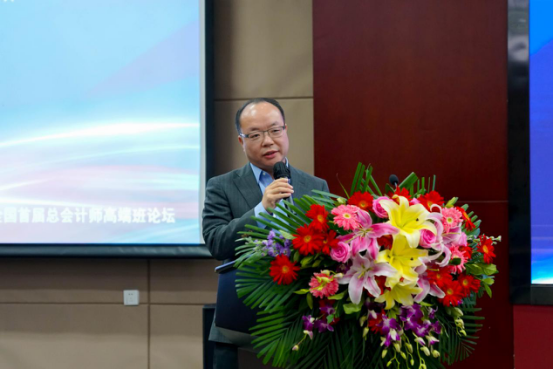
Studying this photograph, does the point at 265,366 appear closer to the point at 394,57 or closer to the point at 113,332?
the point at 394,57

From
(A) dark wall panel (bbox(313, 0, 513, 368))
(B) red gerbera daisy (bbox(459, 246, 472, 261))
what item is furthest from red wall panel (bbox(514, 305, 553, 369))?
(B) red gerbera daisy (bbox(459, 246, 472, 261))

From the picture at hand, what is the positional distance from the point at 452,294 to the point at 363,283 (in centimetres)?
16

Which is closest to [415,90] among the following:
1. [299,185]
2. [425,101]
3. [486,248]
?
[425,101]

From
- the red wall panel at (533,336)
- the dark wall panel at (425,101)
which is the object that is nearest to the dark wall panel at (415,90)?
the dark wall panel at (425,101)

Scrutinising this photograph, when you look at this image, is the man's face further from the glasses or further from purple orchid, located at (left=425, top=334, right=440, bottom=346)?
purple orchid, located at (left=425, top=334, right=440, bottom=346)

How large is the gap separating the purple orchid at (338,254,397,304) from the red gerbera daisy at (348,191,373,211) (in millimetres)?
90

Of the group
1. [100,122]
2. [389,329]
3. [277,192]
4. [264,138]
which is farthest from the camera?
[100,122]

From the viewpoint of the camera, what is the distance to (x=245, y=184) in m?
1.67

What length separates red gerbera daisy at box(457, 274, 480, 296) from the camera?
37.2 inches

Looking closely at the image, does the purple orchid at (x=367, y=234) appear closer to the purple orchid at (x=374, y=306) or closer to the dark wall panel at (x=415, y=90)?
the purple orchid at (x=374, y=306)

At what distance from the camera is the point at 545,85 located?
8.19 feet

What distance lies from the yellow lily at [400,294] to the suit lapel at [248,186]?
2.58 ft

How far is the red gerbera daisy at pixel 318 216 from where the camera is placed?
2.98 feet

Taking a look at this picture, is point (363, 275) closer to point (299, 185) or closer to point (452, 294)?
point (452, 294)
